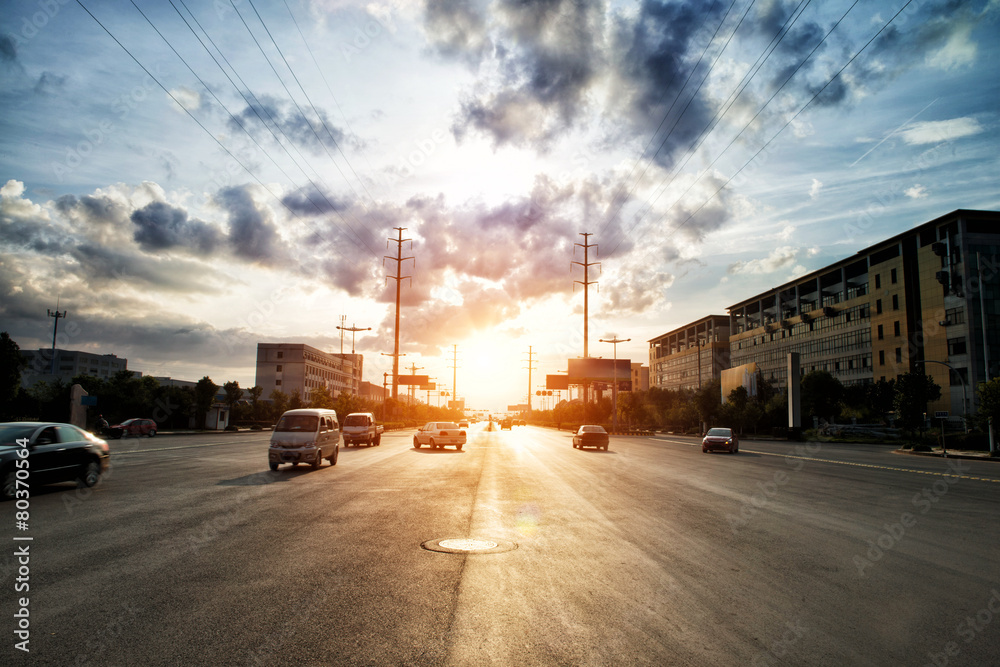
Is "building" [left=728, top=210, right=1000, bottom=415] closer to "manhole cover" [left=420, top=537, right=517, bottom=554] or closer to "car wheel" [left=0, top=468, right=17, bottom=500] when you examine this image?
"manhole cover" [left=420, top=537, right=517, bottom=554]

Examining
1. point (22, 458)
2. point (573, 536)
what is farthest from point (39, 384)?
point (573, 536)

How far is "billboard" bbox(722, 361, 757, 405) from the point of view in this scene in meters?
68.3

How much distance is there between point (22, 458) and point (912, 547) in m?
16.3

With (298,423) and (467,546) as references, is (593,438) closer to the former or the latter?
(298,423)

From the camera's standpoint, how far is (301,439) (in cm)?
2006

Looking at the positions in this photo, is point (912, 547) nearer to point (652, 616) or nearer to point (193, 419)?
point (652, 616)

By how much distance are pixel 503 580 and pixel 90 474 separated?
12298 millimetres

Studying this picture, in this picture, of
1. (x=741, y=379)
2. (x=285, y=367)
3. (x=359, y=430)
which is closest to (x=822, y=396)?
(x=741, y=379)

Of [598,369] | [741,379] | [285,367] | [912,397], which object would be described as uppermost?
[285,367]

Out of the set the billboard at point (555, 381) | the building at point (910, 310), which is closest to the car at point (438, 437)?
the building at point (910, 310)

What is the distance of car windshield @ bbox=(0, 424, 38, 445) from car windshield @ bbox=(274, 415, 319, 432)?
312 inches

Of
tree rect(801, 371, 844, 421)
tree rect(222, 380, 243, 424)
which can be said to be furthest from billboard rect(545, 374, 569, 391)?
tree rect(222, 380, 243, 424)

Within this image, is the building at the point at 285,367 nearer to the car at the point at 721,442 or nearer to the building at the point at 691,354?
the building at the point at 691,354

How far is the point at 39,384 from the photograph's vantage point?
6016 centimetres
